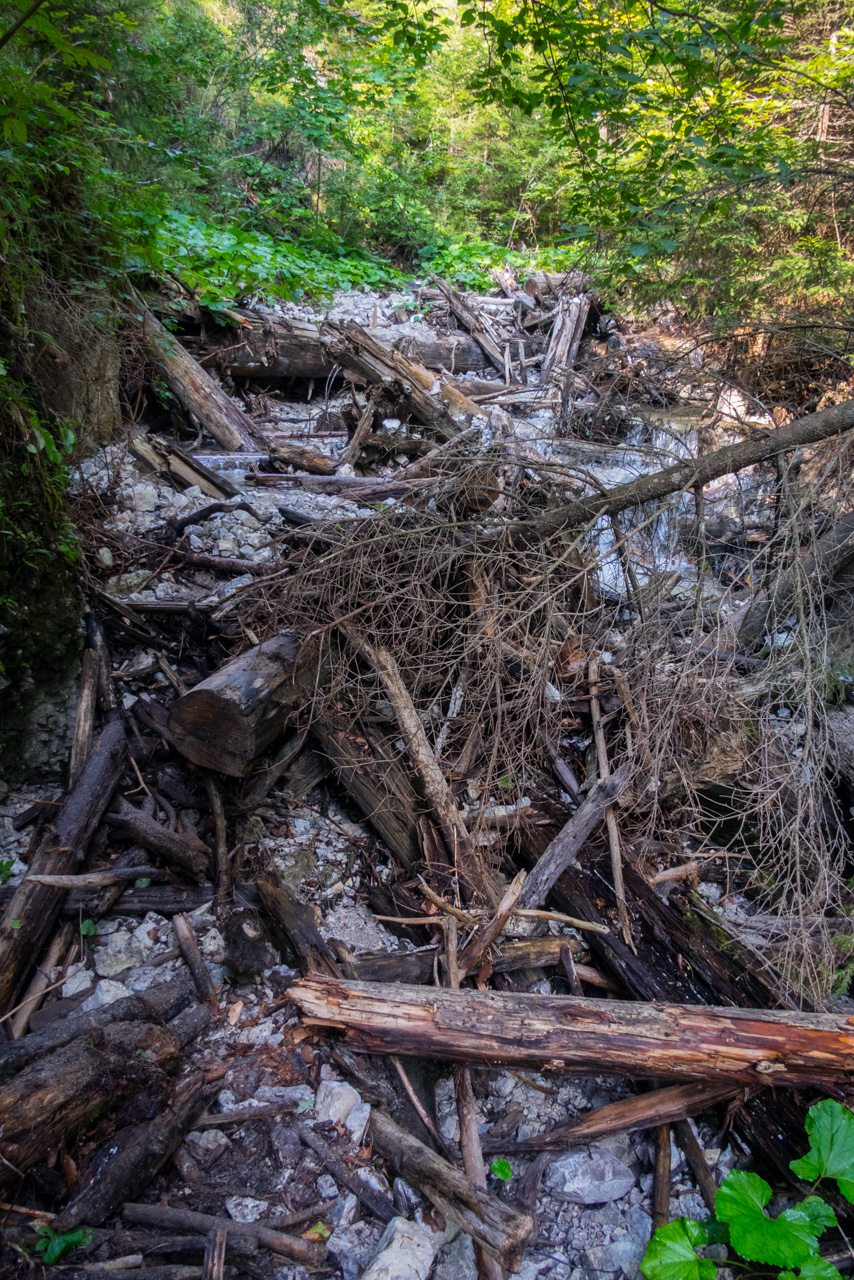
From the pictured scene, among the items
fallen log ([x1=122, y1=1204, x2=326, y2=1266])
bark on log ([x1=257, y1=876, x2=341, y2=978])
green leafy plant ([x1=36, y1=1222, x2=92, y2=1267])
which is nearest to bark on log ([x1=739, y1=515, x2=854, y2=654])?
bark on log ([x1=257, y1=876, x2=341, y2=978])

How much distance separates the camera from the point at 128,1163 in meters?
2.02

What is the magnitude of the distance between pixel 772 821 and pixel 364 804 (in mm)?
2084

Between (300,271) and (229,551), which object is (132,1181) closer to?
(229,551)

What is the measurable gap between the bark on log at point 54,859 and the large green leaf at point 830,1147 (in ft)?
10.0

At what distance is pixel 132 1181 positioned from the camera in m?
2.01

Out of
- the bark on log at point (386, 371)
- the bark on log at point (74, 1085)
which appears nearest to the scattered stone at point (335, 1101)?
the bark on log at point (74, 1085)

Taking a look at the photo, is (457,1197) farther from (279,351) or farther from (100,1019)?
(279,351)

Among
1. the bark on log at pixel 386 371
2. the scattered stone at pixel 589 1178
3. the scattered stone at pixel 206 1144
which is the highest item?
the bark on log at pixel 386 371

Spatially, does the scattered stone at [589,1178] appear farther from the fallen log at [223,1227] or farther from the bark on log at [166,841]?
the bark on log at [166,841]

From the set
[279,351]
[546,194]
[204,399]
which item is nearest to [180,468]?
[204,399]

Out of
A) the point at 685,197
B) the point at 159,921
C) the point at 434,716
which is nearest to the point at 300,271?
the point at 685,197

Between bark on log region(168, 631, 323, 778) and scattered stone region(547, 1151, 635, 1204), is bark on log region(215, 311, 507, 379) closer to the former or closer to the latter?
bark on log region(168, 631, 323, 778)

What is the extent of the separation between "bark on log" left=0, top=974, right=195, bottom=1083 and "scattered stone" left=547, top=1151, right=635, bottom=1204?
163cm

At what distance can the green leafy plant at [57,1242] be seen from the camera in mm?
1778
